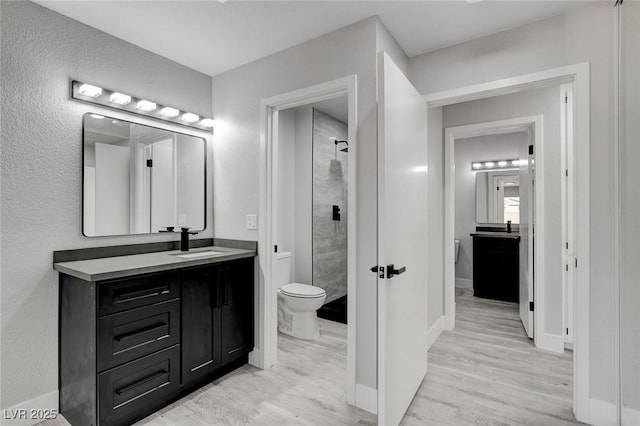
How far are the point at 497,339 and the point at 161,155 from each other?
136 inches

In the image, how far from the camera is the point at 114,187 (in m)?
2.23

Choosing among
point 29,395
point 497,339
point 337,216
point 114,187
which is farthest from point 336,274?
point 29,395

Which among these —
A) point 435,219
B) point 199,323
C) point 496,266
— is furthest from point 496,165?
point 199,323

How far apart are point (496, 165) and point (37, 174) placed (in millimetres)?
5263

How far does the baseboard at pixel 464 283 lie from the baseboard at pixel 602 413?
128 inches

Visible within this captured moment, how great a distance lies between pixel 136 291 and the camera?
181 cm

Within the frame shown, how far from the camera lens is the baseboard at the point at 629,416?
5.53 feet

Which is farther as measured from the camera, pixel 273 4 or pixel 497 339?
pixel 497 339

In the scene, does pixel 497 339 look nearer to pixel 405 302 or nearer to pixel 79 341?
pixel 405 302

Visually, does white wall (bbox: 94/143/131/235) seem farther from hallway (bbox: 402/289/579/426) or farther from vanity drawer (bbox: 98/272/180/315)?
hallway (bbox: 402/289/579/426)

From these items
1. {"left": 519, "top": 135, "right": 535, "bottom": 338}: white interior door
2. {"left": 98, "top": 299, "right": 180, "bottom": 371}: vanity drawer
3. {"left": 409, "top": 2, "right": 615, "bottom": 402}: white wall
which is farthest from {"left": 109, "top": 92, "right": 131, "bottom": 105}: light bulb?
{"left": 519, "top": 135, "right": 535, "bottom": 338}: white interior door

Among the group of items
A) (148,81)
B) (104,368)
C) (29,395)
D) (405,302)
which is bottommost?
(29,395)

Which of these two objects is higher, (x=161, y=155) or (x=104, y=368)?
(x=161, y=155)
